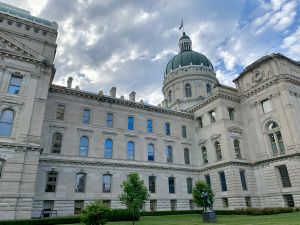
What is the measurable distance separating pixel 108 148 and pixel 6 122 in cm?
1429

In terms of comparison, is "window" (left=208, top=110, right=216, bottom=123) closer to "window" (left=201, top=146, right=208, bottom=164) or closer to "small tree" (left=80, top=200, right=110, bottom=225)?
"window" (left=201, top=146, right=208, bottom=164)

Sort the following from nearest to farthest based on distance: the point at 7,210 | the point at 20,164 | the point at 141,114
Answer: the point at 7,210 < the point at 20,164 < the point at 141,114

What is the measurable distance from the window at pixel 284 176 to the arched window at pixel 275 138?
2.14 m

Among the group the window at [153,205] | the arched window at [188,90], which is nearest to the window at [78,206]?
the window at [153,205]

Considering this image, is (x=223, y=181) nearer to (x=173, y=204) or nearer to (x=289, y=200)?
(x=173, y=204)

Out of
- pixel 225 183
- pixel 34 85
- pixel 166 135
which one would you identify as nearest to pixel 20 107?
pixel 34 85

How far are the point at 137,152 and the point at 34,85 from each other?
1753 cm

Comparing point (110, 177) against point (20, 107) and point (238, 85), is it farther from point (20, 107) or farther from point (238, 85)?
point (238, 85)

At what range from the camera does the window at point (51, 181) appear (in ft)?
97.1

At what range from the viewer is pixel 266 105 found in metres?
36.7

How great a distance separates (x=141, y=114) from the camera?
40.4 metres

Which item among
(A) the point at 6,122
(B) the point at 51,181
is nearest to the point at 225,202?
(B) the point at 51,181

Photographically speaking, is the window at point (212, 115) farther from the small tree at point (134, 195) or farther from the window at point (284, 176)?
the small tree at point (134, 195)

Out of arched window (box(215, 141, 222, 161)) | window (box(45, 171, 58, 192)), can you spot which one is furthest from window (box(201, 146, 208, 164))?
window (box(45, 171, 58, 192))
